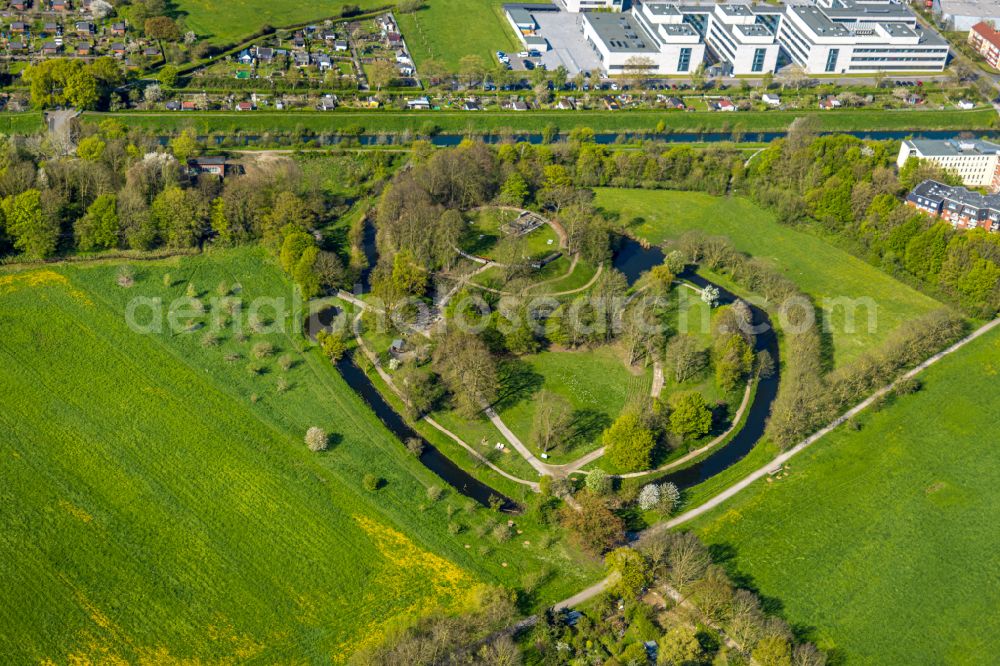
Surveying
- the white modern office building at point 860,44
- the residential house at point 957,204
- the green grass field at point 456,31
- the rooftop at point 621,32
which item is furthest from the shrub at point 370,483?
the white modern office building at point 860,44

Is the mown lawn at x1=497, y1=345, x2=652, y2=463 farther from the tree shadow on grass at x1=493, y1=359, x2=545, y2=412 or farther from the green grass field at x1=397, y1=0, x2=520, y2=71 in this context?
the green grass field at x1=397, y1=0, x2=520, y2=71

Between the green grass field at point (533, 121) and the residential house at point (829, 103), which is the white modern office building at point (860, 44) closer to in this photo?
the residential house at point (829, 103)

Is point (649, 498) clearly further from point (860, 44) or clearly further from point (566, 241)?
point (860, 44)

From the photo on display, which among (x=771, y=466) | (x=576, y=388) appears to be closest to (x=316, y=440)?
(x=576, y=388)

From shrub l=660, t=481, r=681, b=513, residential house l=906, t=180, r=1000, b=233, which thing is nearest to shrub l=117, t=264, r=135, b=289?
shrub l=660, t=481, r=681, b=513

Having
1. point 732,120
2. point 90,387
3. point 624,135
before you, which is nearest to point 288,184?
point 90,387

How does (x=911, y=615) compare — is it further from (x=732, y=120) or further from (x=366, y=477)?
(x=732, y=120)

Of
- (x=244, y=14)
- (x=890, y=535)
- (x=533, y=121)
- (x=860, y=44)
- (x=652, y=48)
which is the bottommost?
(x=533, y=121)
